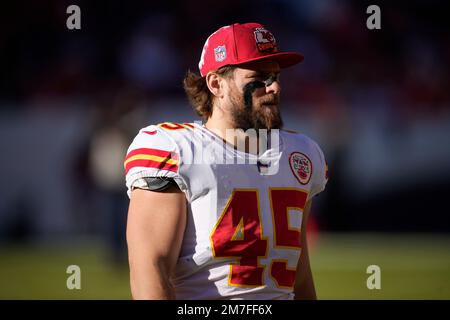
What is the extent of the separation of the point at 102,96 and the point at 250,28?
23.2 ft

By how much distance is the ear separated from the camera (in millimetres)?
3176

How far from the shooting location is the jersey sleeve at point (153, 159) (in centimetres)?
285

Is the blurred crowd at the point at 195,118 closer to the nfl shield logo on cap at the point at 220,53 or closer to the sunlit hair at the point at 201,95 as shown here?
the sunlit hair at the point at 201,95

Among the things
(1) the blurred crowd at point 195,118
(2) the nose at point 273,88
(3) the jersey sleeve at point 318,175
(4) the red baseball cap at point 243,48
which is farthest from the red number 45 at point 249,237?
(1) the blurred crowd at point 195,118

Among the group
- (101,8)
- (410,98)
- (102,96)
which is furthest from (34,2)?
(410,98)

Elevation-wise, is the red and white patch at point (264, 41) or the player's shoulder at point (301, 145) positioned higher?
the red and white patch at point (264, 41)

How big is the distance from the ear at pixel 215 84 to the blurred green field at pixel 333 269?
3.41 meters

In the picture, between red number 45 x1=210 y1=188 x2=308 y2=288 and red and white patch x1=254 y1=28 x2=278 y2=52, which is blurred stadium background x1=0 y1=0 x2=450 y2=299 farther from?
red number 45 x1=210 y1=188 x2=308 y2=288

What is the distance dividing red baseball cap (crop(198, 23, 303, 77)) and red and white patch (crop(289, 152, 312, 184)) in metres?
0.36

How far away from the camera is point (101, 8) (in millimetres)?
10891

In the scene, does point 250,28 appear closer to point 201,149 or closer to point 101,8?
point 201,149

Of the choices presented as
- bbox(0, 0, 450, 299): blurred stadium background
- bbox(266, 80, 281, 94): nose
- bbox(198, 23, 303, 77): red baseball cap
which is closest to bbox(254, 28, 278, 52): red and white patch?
bbox(198, 23, 303, 77): red baseball cap
